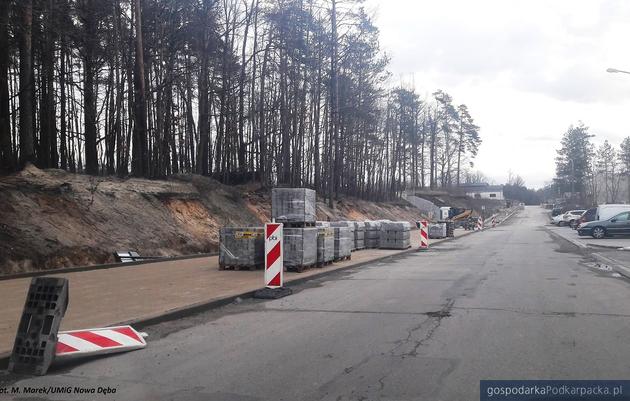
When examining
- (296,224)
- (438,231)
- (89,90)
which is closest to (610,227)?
(438,231)

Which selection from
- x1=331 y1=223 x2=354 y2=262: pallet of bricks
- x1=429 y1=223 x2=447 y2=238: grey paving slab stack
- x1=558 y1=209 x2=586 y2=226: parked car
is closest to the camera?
x1=331 y1=223 x2=354 y2=262: pallet of bricks

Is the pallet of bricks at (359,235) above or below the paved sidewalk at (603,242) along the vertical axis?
above

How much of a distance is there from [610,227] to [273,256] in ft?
96.6

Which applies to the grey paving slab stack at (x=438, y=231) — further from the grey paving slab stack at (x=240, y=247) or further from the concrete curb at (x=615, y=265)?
the grey paving slab stack at (x=240, y=247)

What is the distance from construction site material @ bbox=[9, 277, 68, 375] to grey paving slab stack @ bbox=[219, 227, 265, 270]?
9.39m

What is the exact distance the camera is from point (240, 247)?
15.8 metres

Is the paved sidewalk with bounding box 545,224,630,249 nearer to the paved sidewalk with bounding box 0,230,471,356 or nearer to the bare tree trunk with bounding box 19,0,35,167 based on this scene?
the paved sidewalk with bounding box 0,230,471,356

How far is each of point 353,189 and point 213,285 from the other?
45.7 m

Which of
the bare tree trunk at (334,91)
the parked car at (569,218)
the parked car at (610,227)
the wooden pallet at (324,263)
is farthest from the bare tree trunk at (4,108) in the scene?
the parked car at (569,218)

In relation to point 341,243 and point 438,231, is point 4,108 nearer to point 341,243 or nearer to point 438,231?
point 341,243

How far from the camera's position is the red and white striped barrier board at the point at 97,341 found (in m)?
6.49

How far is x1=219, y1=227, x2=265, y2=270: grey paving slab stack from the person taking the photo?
15758mm

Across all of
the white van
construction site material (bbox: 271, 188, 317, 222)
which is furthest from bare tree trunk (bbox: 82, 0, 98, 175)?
the white van

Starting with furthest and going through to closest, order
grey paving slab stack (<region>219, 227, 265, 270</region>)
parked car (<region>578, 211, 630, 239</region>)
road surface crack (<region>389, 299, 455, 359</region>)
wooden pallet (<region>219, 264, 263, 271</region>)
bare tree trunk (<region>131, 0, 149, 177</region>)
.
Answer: parked car (<region>578, 211, 630, 239</region>) → bare tree trunk (<region>131, 0, 149, 177</region>) → wooden pallet (<region>219, 264, 263, 271</region>) → grey paving slab stack (<region>219, 227, 265, 270</region>) → road surface crack (<region>389, 299, 455, 359</region>)
